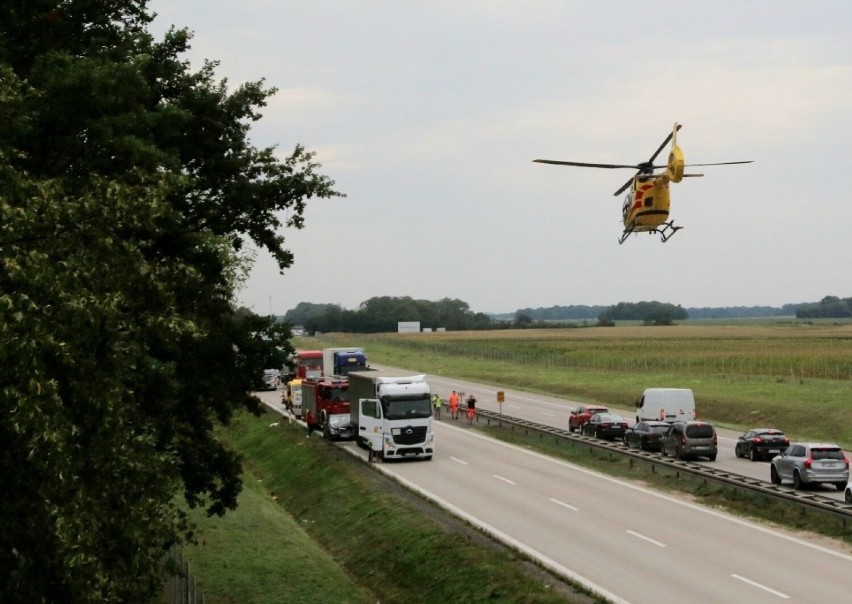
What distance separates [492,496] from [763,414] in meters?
29.9

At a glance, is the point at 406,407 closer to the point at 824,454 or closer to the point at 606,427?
the point at 606,427

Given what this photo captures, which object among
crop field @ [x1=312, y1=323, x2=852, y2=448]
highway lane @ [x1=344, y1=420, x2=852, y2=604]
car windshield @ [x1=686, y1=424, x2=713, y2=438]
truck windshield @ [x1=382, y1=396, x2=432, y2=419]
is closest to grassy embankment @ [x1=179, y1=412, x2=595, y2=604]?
highway lane @ [x1=344, y1=420, x2=852, y2=604]

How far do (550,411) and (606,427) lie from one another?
1838 cm

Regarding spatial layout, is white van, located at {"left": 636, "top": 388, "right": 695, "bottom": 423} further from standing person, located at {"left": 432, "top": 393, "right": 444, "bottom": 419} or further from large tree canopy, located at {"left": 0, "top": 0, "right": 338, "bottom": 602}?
large tree canopy, located at {"left": 0, "top": 0, "right": 338, "bottom": 602}

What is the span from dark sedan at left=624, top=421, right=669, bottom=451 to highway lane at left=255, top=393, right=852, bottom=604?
473cm

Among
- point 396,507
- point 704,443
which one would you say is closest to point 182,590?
point 396,507

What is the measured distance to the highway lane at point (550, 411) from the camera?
4038 centimetres

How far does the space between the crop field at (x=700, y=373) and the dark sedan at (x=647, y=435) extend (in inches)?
397

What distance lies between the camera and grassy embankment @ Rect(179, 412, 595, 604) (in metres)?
23.8

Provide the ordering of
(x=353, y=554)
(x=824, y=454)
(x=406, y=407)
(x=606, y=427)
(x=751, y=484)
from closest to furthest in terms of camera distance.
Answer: (x=353, y=554), (x=751, y=484), (x=824, y=454), (x=406, y=407), (x=606, y=427)

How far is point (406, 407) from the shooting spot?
4384cm

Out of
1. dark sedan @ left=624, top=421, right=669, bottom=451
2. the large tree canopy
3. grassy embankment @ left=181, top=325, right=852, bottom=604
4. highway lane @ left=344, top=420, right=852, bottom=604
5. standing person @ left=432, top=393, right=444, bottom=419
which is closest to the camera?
the large tree canopy

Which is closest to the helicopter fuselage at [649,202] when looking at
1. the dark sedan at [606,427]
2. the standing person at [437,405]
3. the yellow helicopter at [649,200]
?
the yellow helicopter at [649,200]

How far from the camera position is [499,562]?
24281 mm
